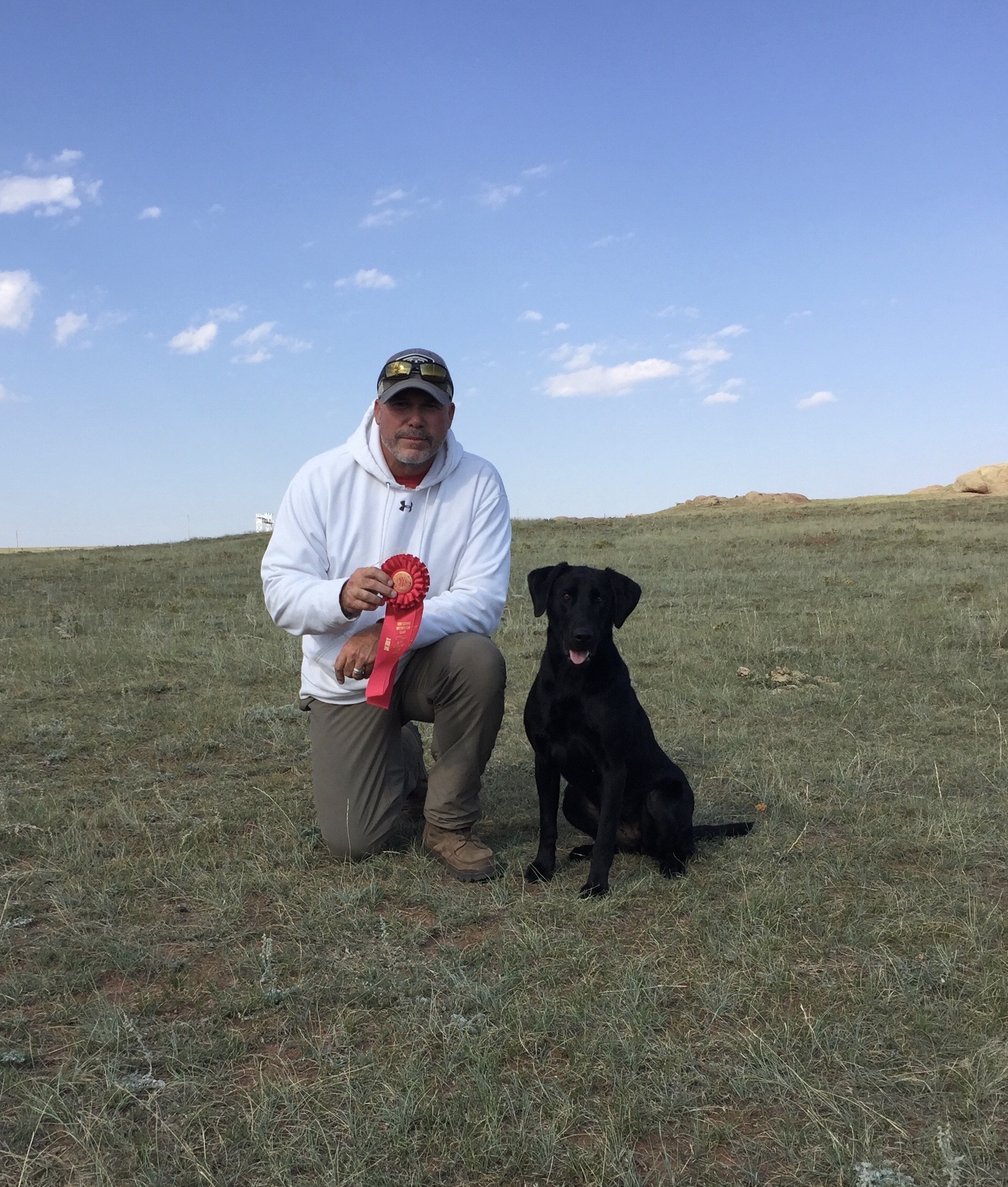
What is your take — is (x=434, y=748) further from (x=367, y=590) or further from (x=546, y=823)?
(x=367, y=590)

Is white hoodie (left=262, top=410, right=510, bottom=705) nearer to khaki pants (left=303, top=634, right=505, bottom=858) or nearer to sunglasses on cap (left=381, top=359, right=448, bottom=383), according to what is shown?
khaki pants (left=303, top=634, right=505, bottom=858)

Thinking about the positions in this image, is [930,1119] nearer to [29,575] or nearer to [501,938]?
[501,938]

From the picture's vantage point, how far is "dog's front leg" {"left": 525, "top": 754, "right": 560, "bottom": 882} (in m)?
3.32

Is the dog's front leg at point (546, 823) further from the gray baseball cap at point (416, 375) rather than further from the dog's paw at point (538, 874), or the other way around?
the gray baseball cap at point (416, 375)

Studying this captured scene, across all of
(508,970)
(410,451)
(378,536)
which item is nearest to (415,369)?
(410,451)

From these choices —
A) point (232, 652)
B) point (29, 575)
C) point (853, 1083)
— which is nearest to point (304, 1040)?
point (853, 1083)

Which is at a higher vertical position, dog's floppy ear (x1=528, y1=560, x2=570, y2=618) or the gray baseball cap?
the gray baseball cap

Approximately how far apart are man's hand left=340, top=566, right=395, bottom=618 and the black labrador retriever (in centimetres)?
56

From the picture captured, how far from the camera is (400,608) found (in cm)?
333

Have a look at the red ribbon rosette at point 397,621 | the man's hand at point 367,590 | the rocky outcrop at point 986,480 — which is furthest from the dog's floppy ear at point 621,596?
the rocky outcrop at point 986,480

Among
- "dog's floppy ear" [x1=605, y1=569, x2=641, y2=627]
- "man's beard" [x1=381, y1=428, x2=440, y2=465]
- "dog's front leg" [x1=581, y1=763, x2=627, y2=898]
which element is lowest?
"dog's front leg" [x1=581, y1=763, x2=627, y2=898]

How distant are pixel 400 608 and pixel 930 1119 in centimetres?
214

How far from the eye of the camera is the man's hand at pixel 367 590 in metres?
3.20

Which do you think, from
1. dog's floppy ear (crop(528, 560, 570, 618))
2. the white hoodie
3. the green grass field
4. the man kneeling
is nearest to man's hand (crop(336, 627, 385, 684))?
the man kneeling
